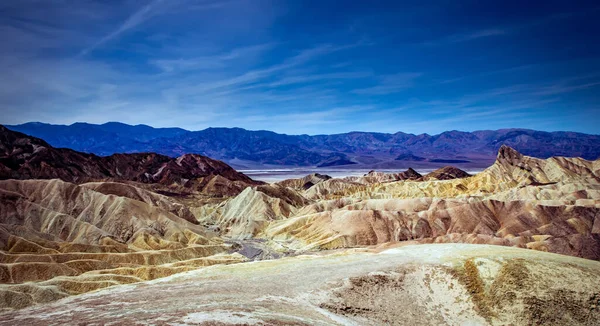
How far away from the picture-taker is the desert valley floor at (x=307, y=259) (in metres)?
35.6

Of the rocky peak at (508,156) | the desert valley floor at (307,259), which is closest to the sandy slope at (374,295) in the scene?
the desert valley floor at (307,259)

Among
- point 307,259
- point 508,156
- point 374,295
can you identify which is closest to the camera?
point 374,295

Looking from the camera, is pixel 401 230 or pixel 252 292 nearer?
pixel 252 292

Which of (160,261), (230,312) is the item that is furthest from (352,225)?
(230,312)

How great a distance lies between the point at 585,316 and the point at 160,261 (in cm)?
8186

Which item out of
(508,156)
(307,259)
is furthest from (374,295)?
(508,156)

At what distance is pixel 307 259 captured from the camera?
56.4 metres

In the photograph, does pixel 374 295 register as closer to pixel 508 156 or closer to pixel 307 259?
pixel 307 259

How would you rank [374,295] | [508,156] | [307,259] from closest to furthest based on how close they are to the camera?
[374,295]
[307,259]
[508,156]

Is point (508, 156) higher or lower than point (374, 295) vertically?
higher

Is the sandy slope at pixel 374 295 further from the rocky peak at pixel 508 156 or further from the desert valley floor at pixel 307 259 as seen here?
the rocky peak at pixel 508 156

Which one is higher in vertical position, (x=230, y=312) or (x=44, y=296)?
(x=230, y=312)

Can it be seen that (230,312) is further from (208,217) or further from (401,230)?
(208,217)

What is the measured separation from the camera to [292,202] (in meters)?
184
